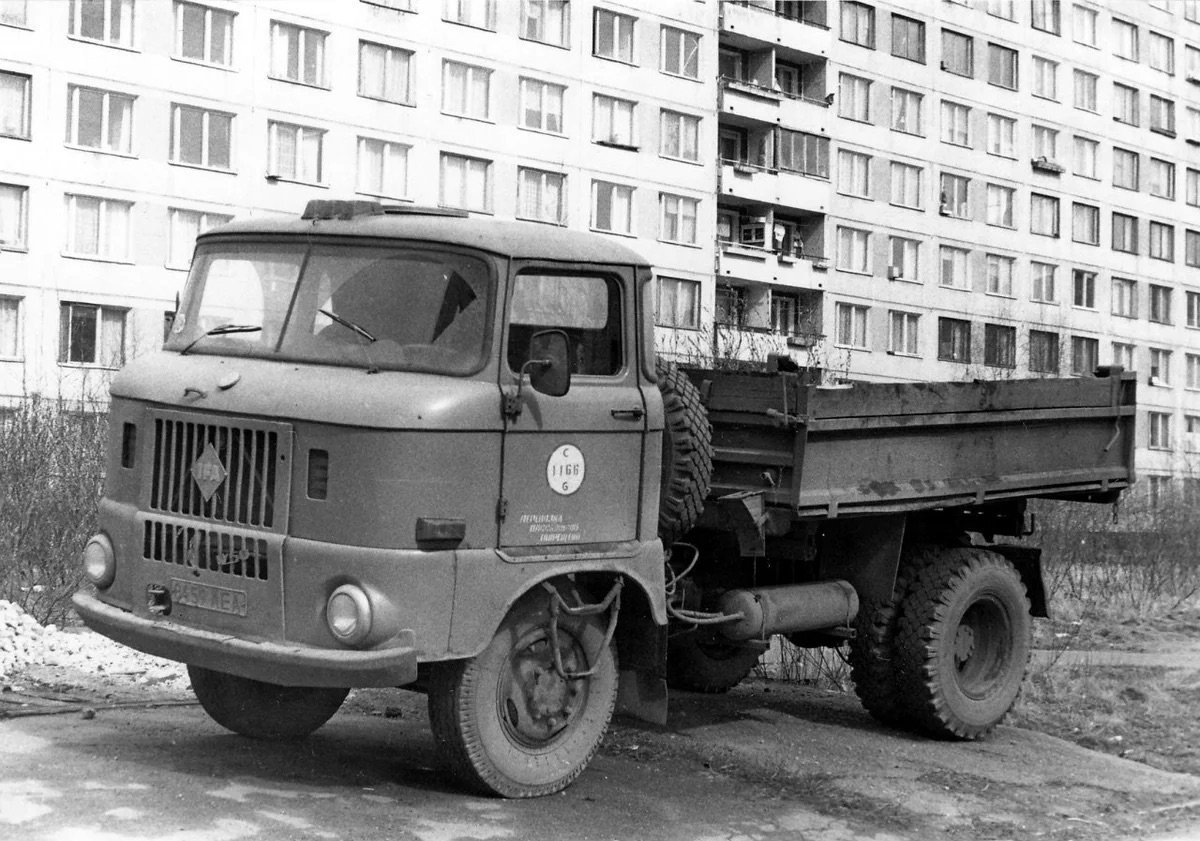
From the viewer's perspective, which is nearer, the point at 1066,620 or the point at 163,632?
the point at 163,632

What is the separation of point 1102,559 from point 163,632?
18524mm

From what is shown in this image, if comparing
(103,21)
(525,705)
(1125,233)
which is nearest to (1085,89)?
(1125,233)

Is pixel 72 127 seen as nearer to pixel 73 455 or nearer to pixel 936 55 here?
pixel 73 455

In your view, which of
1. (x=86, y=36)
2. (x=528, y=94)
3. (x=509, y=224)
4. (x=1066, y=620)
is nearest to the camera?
(x=509, y=224)

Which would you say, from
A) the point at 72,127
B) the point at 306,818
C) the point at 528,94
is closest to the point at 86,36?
the point at 72,127

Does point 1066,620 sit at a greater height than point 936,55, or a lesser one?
lesser

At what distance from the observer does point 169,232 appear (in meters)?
39.5

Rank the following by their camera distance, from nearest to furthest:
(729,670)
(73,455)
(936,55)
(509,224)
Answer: (509,224)
(729,670)
(73,455)
(936,55)

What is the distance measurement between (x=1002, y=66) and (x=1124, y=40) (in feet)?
26.9

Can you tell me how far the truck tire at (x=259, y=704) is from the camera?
8953mm

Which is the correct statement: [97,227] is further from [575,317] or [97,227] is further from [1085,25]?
[1085,25]

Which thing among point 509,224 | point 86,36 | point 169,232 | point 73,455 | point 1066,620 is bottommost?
point 1066,620

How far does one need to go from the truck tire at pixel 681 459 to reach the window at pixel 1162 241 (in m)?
62.7

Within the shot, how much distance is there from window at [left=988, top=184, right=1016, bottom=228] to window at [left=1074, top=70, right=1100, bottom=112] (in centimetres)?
→ 515
